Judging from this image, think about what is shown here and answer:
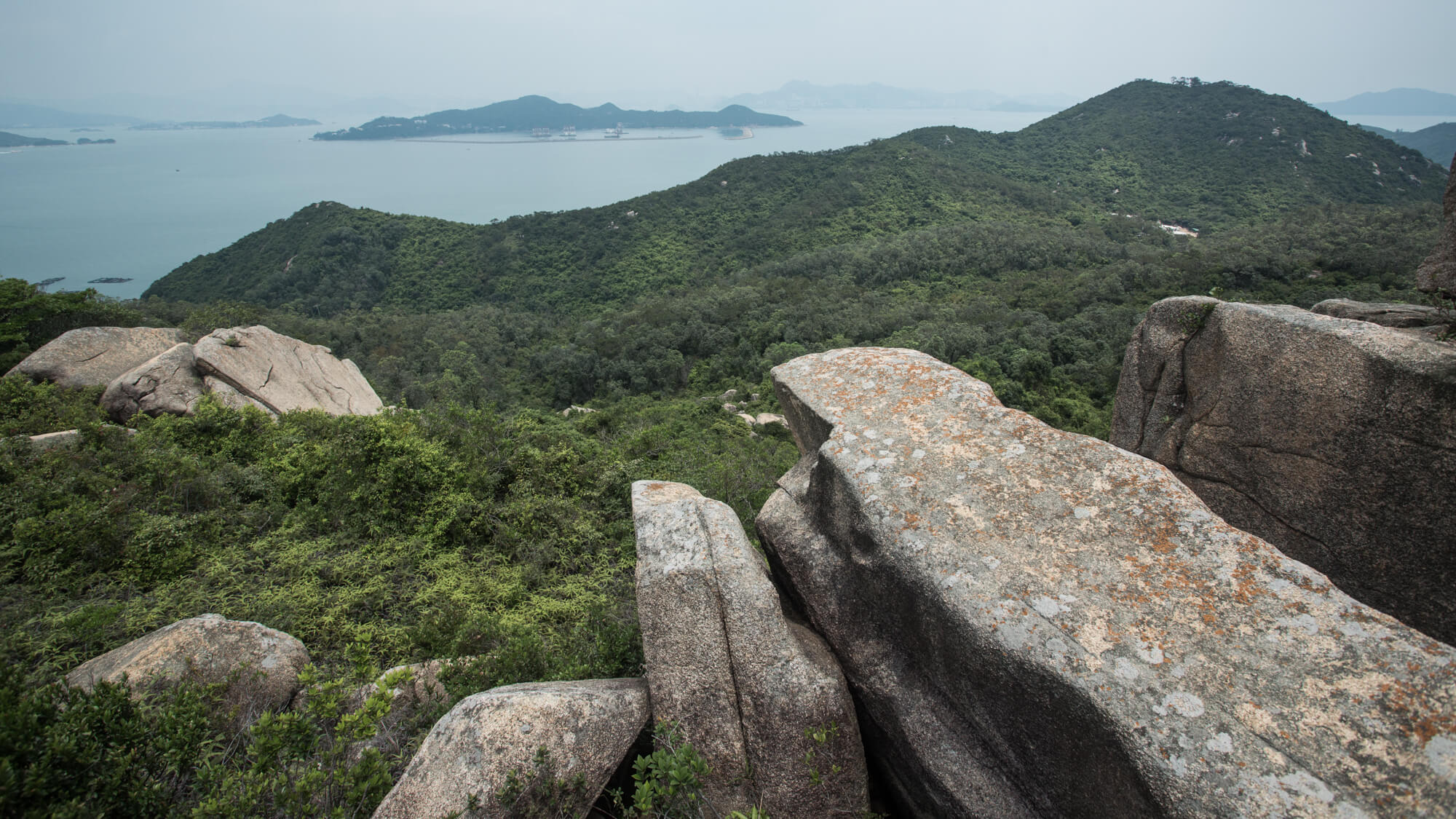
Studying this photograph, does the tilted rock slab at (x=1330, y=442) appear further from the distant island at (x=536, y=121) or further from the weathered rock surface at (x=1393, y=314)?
the distant island at (x=536, y=121)

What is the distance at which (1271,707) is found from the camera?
3270 mm

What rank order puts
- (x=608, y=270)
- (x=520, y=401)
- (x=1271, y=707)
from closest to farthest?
1. (x=1271, y=707)
2. (x=520, y=401)
3. (x=608, y=270)

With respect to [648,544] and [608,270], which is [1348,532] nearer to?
[648,544]

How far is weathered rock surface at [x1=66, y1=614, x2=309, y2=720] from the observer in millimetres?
4867

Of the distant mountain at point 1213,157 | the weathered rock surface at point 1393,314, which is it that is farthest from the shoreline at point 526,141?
the weathered rock surface at point 1393,314

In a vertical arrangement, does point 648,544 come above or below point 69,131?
below

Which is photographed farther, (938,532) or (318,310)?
(318,310)

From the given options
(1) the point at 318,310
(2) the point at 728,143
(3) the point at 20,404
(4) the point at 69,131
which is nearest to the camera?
(3) the point at 20,404

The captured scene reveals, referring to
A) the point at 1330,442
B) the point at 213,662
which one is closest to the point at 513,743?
the point at 213,662

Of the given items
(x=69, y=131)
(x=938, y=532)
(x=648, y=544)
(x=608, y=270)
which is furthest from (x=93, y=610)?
(x=69, y=131)

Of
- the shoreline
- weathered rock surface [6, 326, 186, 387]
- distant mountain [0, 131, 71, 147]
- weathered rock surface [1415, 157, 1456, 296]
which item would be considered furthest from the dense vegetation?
the shoreline

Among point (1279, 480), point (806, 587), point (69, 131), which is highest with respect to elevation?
point (69, 131)

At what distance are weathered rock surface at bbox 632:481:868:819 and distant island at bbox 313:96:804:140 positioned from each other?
662 feet

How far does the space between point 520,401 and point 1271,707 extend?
29818 millimetres
